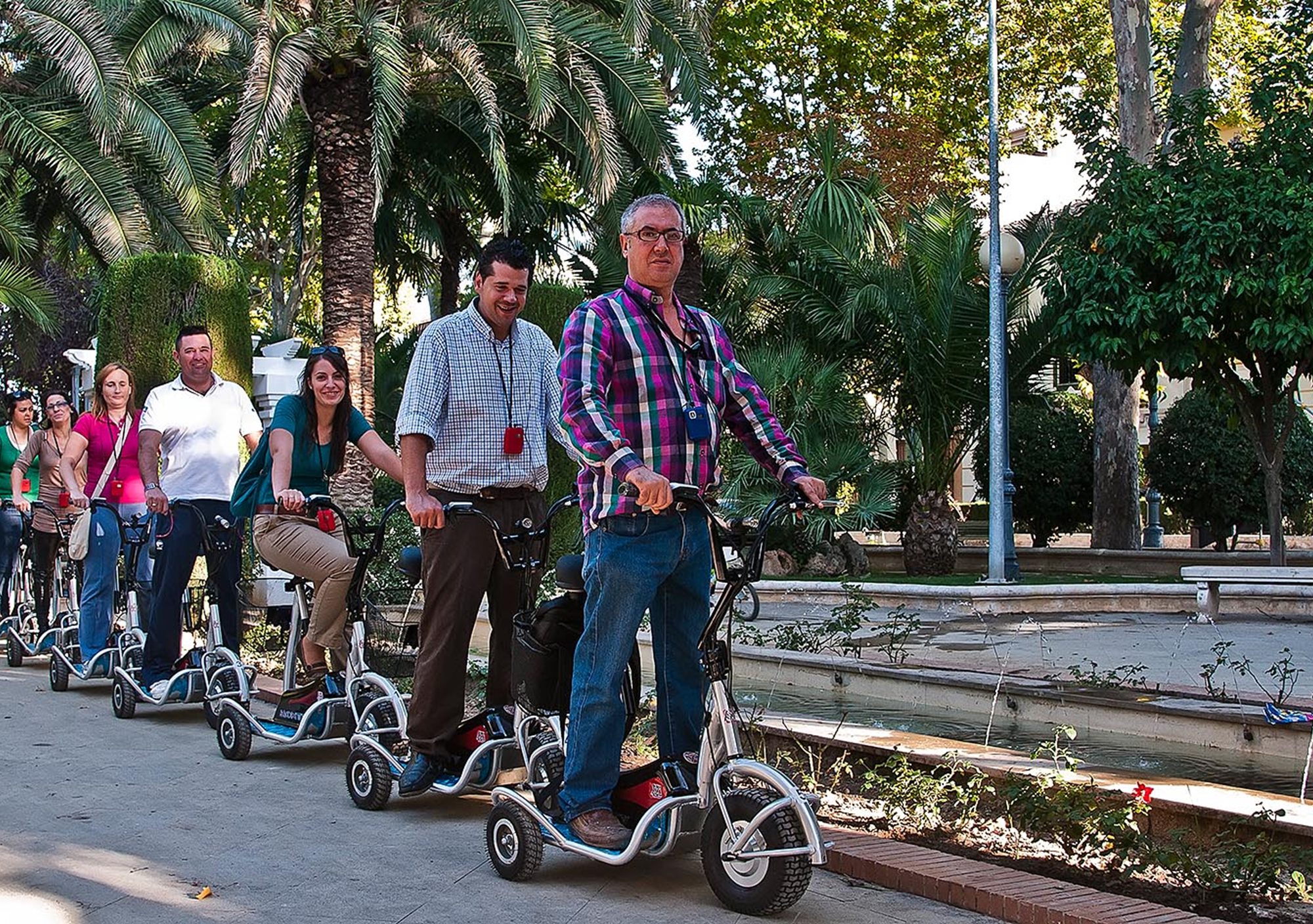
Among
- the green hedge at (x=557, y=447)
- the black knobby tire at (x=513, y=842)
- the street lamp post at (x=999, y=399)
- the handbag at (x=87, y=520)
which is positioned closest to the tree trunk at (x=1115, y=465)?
the street lamp post at (x=999, y=399)

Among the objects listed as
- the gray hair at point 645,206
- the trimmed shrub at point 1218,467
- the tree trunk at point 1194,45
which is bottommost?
the gray hair at point 645,206

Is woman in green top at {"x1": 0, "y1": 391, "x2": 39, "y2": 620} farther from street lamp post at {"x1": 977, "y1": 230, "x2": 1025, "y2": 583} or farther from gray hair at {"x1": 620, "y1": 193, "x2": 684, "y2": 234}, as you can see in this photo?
street lamp post at {"x1": 977, "y1": 230, "x2": 1025, "y2": 583}

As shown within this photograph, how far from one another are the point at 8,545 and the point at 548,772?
8347mm

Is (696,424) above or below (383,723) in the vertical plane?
above

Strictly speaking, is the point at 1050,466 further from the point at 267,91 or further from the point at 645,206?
the point at 645,206

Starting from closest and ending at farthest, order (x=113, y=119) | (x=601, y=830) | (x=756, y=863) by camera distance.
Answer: (x=756, y=863)
(x=601, y=830)
(x=113, y=119)

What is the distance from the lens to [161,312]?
42.1 feet

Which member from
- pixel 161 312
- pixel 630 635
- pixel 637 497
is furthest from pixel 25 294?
pixel 637 497

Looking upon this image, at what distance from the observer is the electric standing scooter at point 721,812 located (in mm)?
4133

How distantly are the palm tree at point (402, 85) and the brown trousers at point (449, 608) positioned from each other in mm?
10589

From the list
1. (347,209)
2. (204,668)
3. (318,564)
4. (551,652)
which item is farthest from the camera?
(347,209)

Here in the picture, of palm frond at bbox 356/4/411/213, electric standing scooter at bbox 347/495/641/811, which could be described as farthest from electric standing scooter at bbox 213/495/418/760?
palm frond at bbox 356/4/411/213

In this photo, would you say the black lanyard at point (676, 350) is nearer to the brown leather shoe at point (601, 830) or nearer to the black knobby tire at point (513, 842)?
the brown leather shoe at point (601, 830)

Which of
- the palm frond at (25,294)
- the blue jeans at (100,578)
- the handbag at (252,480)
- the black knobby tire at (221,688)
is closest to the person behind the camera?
the handbag at (252,480)
